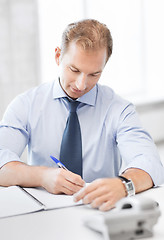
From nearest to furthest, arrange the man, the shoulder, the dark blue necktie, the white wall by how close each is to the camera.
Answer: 1. the man
2. the dark blue necktie
3. the shoulder
4. the white wall

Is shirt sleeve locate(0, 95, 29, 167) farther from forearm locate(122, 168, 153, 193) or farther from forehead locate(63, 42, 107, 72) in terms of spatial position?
forearm locate(122, 168, 153, 193)

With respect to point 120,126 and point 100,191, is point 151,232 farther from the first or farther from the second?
point 120,126

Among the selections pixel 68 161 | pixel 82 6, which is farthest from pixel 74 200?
pixel 82 6

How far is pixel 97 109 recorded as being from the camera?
2.02 m

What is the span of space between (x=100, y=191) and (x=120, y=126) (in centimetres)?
62

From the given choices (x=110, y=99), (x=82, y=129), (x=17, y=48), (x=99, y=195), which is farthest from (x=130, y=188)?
(x=17, y=48)

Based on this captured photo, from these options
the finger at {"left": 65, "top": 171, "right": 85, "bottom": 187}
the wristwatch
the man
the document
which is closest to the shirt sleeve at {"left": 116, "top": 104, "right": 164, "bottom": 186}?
the man

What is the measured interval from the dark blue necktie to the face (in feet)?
0.47

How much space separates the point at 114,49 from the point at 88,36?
10.9 feet

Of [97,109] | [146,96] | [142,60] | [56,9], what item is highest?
[56,9]

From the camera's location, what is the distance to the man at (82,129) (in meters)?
1.60

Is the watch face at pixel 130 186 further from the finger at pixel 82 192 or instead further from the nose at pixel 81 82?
the nose at pixel 81 82

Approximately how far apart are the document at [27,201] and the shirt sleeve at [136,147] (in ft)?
1.20

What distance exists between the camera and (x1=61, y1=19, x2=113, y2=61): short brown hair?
1.74 meters
